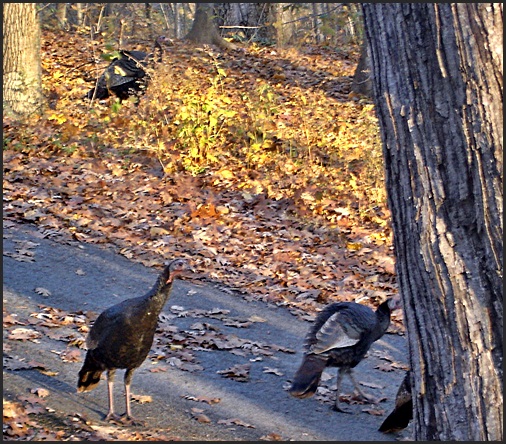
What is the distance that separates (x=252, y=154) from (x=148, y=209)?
3158mm

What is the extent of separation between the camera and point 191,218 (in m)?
12.0

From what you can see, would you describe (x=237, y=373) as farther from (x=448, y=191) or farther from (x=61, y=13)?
(x=61, y=13)

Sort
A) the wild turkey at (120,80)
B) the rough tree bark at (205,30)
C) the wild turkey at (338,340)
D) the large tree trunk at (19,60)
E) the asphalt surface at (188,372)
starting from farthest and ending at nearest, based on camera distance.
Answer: the rough tree bark at (205,30), the wild turkey at (120,80), the large tree trunk at (19,60), the wild turkey at (338,340), the asphalt surface at (188,372)

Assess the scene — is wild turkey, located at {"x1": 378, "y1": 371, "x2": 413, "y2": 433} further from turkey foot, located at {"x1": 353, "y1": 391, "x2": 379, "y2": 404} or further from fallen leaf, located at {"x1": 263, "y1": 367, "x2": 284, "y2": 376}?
fallen leaf, located at {"x1": 263, "y1": 367, "x2": 284, "y2": 376}

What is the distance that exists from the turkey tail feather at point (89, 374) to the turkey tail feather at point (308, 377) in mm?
1589

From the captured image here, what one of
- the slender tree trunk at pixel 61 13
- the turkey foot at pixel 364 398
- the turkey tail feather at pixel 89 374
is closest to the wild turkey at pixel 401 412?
the turkey foot at pixel 364 398

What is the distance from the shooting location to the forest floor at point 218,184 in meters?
10.7

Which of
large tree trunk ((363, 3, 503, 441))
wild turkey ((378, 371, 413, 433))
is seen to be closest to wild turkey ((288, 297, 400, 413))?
wild turkey ((378, 371, 413, 433))

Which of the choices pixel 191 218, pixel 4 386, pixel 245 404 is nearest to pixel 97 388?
pixel 4 386

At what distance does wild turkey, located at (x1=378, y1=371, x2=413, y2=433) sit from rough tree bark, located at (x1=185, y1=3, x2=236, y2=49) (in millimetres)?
17028

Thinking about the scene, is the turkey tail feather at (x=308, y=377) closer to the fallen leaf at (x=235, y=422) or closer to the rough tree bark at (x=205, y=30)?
the fallen leaf at (x=235, y=422)

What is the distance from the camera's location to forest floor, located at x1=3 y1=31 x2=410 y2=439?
35.2ft

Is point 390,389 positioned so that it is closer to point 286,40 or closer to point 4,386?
point 4,386

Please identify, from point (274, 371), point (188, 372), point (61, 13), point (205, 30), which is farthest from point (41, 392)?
point (61, 13)
